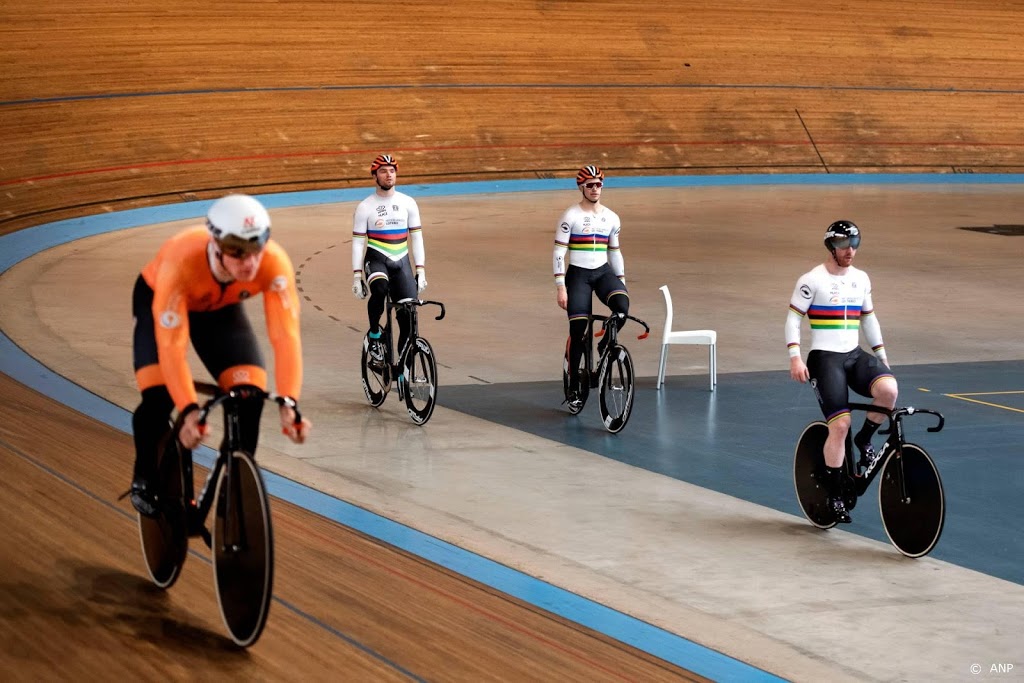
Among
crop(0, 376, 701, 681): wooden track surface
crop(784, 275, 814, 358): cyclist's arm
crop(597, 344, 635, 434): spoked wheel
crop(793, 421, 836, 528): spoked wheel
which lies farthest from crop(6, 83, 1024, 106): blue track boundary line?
crop(793, 421, 836, 528): spoked wheel

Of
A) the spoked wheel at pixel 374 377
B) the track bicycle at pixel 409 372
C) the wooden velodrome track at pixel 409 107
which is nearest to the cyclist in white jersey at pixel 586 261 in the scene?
the track bicycle at pixel 409 372

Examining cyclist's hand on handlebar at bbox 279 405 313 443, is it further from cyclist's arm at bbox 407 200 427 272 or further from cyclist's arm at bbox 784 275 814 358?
cyclist's arm at bbox 407 200 427 272

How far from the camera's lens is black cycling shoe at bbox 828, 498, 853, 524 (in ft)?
18.0

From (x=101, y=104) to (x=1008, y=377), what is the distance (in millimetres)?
13415

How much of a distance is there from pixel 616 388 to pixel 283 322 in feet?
11.8

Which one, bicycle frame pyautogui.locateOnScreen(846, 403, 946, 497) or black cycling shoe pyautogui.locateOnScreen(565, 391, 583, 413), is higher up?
bicycle frame pyautogui.locateOnScreen(846, 403, 946, 497)

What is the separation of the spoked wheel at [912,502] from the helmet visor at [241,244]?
2.82 metres

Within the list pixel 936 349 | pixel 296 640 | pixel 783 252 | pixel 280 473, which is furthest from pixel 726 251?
pixel 296 640

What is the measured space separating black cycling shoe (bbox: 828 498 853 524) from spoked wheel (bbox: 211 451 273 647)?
8.88ft

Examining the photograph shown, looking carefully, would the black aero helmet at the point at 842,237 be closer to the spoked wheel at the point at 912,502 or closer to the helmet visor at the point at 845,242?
the helmet visor at the point at 845,242

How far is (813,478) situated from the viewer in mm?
5602

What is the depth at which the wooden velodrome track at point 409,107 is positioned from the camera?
240 inches

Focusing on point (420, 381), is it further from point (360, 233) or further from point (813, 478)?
point (813, 478)

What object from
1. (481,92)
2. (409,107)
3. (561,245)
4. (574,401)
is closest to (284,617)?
(574,401)
